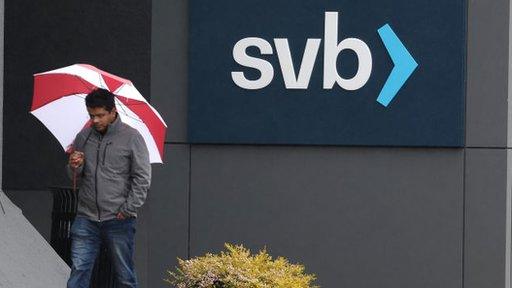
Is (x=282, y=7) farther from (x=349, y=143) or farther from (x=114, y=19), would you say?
(x=114, y=19)

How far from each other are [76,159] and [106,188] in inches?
11.1

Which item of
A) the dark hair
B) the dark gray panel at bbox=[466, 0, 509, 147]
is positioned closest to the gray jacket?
the dark hair

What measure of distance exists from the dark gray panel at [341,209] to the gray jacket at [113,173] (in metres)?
2.46

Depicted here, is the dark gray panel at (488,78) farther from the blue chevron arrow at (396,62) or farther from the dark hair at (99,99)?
the dark hair at (99,99)

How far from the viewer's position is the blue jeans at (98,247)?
7598mm

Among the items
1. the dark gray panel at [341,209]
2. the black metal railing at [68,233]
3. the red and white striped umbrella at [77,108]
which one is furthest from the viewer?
the dark gray panel at [341,209]

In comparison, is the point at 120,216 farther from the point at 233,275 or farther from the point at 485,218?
the point at 485,218

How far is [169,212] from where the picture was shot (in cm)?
1014

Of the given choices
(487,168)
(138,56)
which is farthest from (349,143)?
(138,56)

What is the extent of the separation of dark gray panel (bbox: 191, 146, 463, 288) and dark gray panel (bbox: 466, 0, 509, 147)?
0.30m

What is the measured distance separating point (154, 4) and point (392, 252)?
3072 millimetres

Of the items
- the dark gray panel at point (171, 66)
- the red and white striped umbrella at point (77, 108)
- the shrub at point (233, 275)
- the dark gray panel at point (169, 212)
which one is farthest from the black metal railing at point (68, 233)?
the dark gray panel at point (171, 66)

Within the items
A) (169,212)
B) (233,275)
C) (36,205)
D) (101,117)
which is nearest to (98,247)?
(101,117)

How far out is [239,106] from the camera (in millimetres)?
9914
